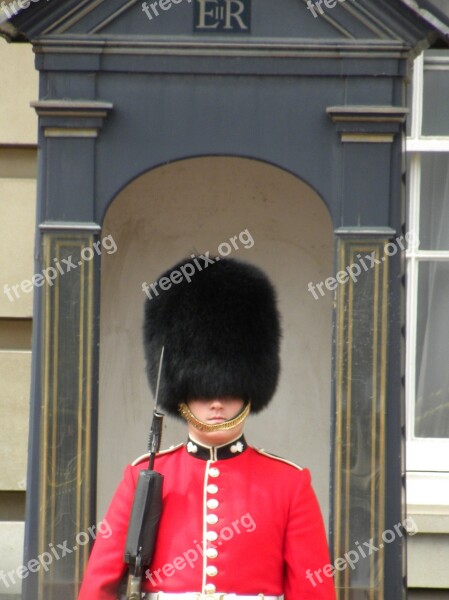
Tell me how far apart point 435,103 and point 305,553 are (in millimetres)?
2436

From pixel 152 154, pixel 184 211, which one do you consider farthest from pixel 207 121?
pixel 184 211

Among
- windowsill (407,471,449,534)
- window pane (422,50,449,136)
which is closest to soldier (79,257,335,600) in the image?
windowsill (407,471,449,534)

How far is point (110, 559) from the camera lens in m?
3.18

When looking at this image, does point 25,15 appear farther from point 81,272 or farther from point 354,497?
point 354,497

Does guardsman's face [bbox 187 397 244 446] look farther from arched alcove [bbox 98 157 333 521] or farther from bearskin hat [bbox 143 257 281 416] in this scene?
arched alcove [bbox 98 157 333 521]

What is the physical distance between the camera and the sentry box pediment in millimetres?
3467

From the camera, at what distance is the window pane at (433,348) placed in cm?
509

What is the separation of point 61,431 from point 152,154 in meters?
0.78

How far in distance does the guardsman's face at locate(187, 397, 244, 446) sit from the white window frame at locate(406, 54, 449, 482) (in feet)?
6.01

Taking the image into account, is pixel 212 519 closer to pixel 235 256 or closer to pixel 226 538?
pixel 226 538

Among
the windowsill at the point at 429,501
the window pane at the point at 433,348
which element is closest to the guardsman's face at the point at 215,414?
the windowsill at the point at 429,501

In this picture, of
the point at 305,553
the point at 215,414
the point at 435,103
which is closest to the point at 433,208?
the point at 435,103

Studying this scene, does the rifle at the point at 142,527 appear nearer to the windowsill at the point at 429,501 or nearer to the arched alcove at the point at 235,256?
the arched alcove at the point at 235,256

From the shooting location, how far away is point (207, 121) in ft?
11.5
